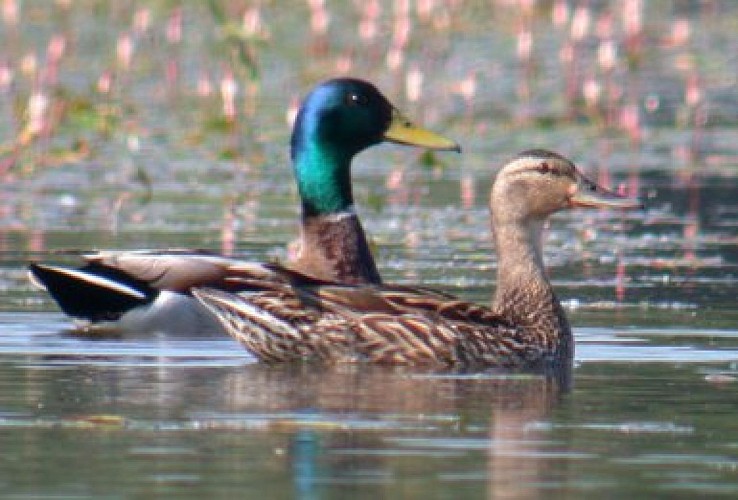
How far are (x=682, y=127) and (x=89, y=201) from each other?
7.43 m

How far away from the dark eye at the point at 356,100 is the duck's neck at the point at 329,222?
0.82ft

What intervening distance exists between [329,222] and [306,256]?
0.21m

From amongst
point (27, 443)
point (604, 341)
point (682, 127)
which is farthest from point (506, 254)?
point (682, 127)

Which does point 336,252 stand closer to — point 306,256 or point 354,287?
point 306,256

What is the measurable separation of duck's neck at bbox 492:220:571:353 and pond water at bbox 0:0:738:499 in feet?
0.78

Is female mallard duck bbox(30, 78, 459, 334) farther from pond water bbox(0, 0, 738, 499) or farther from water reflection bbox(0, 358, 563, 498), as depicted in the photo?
water reflection bbox(0, 358, 563, 498)

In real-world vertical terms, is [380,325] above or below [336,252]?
below

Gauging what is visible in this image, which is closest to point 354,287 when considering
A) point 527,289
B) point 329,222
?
point 527,289

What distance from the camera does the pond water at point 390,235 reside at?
8961 mm

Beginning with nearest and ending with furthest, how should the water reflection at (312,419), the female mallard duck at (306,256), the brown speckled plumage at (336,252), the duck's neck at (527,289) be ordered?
1. the water reflection at (312,419)
2. the duck's neck at (527,289)
3. the female mallard duck at (306,256)
4. the brown speckled plumage at (336,252)

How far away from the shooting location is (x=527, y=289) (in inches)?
491

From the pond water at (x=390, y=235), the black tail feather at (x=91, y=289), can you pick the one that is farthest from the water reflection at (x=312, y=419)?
the black tail feather at (x=91, y=289)

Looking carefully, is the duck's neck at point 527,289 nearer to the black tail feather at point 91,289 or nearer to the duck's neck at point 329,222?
the duck's neck at point 329,222

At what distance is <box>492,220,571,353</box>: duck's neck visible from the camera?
1213 centimetres
